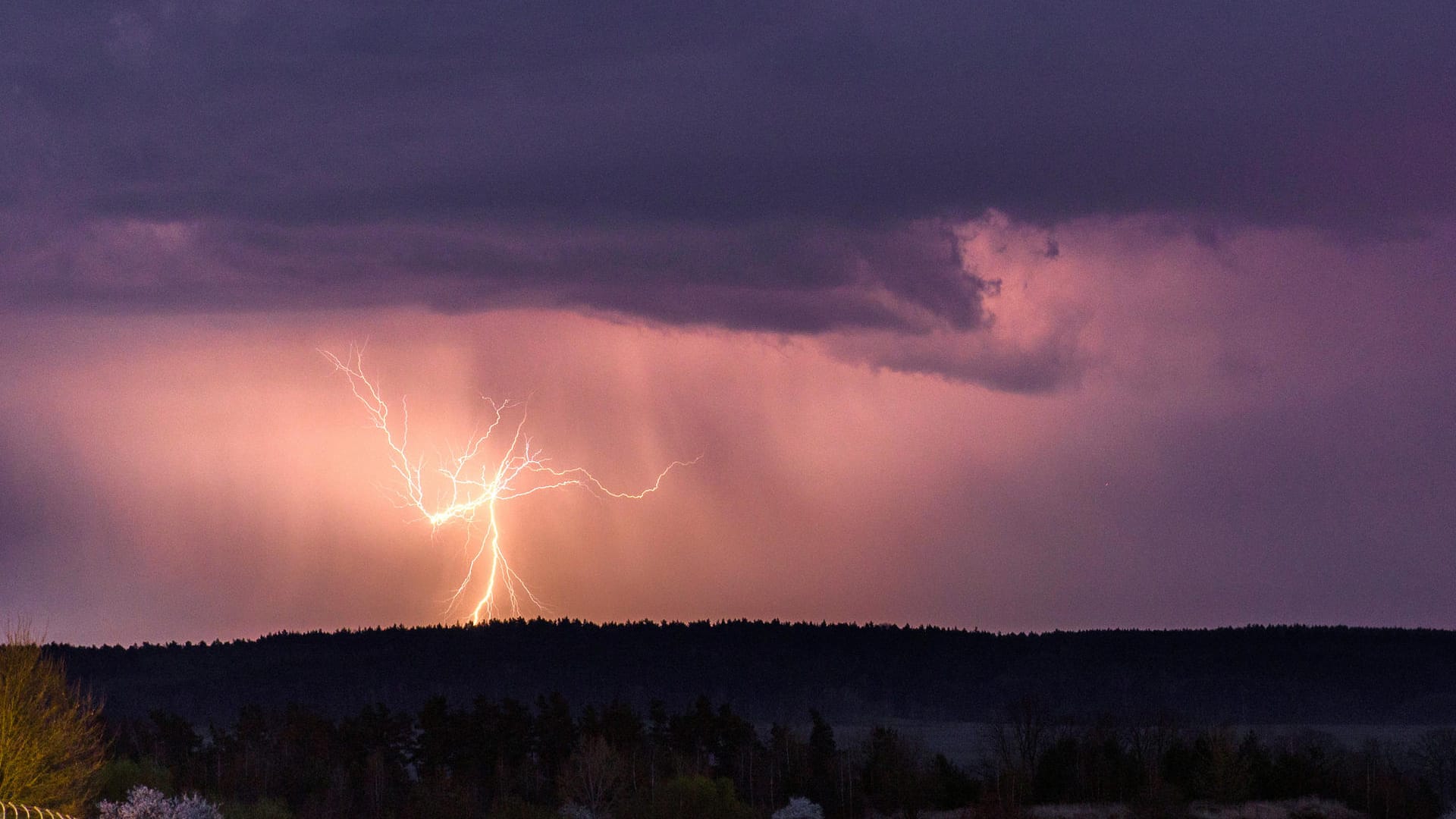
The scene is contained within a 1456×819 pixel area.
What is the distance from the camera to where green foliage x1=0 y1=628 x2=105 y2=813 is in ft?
196

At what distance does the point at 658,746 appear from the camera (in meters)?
138

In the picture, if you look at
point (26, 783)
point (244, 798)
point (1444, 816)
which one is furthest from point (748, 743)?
point (26, 783)

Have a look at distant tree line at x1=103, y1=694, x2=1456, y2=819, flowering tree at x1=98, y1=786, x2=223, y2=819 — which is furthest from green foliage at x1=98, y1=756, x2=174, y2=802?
flowering tree at x1=98, y1=786, x2=223, y2=819

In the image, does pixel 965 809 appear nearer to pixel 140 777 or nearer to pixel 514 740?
pixel 514 740

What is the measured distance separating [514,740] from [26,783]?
74525mm

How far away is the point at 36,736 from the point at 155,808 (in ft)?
26.4

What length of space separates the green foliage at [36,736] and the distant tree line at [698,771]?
1442 inches

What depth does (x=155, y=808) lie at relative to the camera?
55.4 m

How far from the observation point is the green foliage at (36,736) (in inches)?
2355

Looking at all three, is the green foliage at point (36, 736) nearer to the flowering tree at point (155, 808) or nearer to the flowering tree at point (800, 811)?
the flowering tree at point (155, 808)

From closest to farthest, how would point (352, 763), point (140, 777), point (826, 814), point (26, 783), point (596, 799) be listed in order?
point (26, 783) < point (140, 777) < point (596, 799) < point (826, 814) < point (352, 763)

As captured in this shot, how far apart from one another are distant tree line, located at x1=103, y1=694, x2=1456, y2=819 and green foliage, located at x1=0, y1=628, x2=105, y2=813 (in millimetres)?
36624

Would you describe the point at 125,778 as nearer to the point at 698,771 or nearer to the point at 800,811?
the point at 800,811

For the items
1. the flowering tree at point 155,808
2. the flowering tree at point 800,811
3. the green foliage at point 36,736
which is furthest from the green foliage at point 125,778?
the flowering tree at point 800,811
